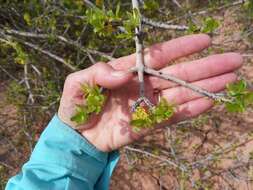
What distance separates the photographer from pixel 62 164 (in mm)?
1708

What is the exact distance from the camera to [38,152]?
1768 mm

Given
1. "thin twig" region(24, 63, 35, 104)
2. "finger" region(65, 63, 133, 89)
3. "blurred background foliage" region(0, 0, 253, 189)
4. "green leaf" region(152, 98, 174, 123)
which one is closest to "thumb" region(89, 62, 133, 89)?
"finger" region(65, 63, 133, 89)

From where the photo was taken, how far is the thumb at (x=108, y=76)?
4.80 feet

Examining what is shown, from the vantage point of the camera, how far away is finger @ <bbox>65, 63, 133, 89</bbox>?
1.46m

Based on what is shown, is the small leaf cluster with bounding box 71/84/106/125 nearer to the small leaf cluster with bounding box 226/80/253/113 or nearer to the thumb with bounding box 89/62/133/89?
the thumb with bounding box 89/62/133/89

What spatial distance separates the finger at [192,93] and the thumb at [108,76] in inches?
9.2

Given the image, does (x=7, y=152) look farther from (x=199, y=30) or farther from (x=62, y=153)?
(x=199, y=30)

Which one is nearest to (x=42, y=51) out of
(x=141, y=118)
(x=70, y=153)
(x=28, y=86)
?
(x=28, y=86)

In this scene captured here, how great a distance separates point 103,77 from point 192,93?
38cm

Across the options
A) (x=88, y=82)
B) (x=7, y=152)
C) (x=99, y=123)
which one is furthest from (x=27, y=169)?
(x=7, y=152)

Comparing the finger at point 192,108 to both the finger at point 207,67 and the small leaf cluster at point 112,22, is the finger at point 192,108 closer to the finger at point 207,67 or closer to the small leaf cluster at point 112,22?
the finger at point 207,67

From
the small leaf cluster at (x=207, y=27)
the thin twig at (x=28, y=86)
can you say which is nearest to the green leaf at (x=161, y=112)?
the small leaf cluster at (x=207, y=27)

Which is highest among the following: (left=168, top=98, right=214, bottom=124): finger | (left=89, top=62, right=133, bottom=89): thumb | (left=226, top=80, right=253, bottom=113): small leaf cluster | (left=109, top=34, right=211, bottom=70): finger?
(left=109, top=34, right=211, bottom=70): finger

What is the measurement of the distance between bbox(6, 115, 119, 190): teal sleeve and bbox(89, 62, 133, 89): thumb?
1.05ft
